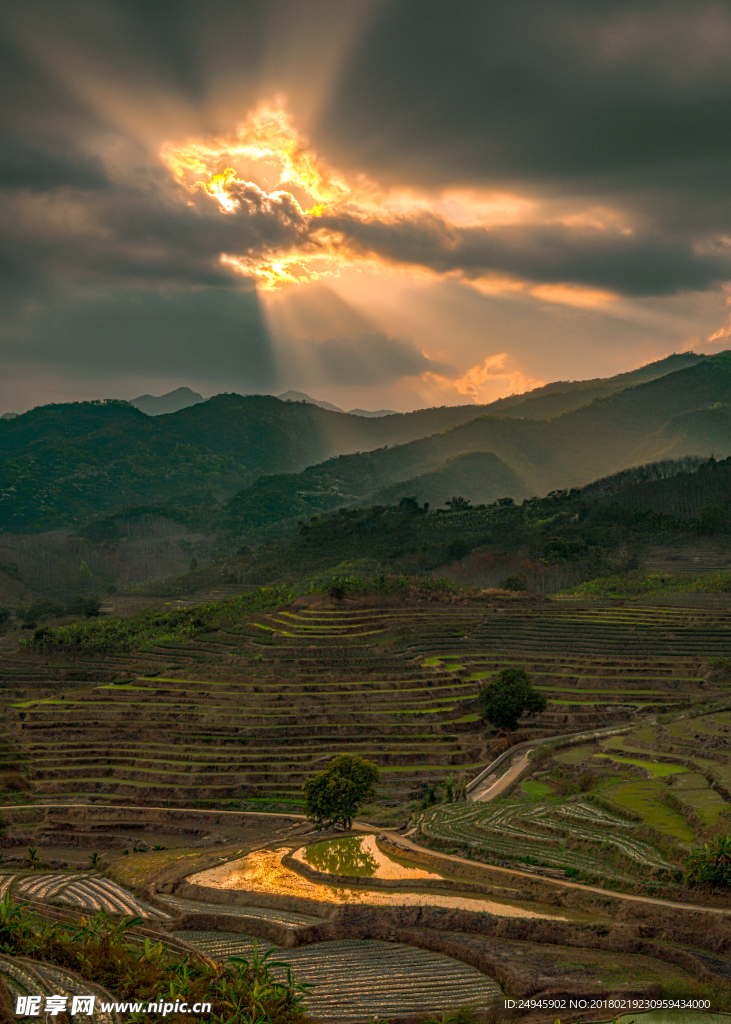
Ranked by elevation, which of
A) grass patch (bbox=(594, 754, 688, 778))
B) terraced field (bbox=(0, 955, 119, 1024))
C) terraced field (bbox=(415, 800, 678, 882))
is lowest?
terraced field (bbox=(415, 800, 678, 882))

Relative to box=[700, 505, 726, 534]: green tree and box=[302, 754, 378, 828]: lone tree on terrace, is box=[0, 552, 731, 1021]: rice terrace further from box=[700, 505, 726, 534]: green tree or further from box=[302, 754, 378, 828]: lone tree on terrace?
box=[700, 505, 726, 534]: green tree

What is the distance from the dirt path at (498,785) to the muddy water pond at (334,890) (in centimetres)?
1064

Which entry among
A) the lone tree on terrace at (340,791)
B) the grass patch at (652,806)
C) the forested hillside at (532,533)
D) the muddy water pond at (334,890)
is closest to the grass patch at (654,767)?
the grass patch at (652,806)

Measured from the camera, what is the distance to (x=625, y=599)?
8131 centimetres

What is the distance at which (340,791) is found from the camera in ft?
123

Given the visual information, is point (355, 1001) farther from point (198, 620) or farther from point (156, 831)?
point (198, 620)

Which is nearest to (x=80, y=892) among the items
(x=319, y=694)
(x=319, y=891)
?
(x=319, y=891)

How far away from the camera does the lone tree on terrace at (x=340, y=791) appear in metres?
37.5

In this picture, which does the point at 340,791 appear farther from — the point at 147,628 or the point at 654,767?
the point at 147,628

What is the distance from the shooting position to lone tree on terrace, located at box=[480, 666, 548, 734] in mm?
49438

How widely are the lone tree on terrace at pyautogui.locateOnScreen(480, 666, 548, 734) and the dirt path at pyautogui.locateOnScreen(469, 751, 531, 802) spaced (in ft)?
12.9

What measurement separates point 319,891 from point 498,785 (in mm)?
16263

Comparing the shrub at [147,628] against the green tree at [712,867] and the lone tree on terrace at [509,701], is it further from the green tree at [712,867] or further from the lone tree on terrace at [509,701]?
the green tree at [712,867]

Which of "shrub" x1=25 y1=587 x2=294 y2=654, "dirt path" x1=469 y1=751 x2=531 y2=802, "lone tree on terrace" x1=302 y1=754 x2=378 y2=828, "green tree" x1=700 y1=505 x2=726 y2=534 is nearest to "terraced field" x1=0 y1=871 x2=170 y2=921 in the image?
"lone tree on terrace" x1=302 y1=754 x2=378 y2=828
